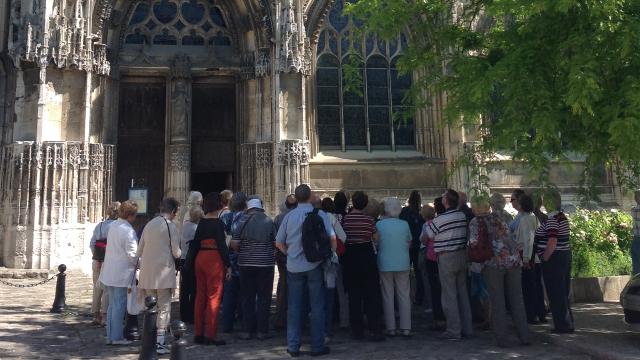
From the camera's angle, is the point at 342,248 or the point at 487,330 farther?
the point at 487,330

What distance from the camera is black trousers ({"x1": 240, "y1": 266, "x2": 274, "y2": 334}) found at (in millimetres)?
6367

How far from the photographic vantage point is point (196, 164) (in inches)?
637

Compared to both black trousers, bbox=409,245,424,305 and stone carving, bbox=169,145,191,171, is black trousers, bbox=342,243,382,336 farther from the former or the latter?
stone carving, bbox=169,145,191,171

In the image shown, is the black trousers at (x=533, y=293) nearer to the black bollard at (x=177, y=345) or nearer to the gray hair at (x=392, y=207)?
the gray hair at (x=392, y=207)

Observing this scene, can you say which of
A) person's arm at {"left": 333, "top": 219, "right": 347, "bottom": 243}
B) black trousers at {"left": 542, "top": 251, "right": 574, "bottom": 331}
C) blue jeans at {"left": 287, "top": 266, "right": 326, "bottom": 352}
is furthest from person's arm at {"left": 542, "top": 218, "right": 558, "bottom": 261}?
blue jeans at {"left": 287, "top": 266, "right": 326, "bottom": 352}

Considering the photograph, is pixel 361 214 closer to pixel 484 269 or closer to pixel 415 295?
pixel 484 269

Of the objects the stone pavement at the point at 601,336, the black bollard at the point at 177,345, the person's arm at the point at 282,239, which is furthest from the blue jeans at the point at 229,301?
the stone pavement at the point at 601,336

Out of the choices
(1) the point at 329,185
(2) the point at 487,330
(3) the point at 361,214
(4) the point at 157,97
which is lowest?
(2) the point at 487,330

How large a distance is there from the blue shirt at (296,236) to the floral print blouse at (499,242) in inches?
68.6

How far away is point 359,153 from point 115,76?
7.74m

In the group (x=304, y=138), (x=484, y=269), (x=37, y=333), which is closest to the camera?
(x=484, y=269)

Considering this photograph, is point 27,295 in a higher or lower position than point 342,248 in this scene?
lower

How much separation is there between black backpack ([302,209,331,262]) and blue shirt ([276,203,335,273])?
3.0 inches

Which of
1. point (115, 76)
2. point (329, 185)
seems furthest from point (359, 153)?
point (115, 76)
